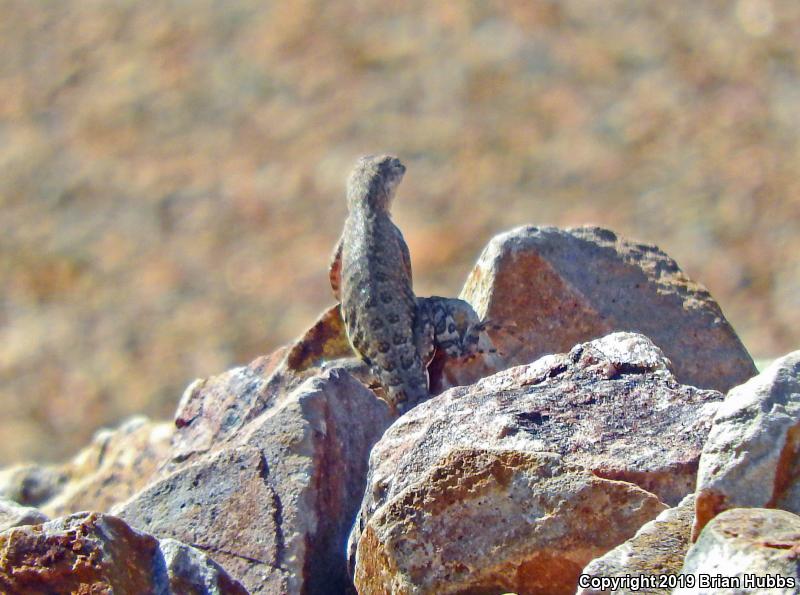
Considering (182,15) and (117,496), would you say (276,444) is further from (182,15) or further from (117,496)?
(182,15)

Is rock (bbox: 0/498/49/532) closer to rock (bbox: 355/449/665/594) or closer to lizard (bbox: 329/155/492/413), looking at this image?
rock (bbox: 355/449/665/594)

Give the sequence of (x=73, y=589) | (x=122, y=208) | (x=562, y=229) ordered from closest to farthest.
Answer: (x=73, y=589) < (x=562, y=229) < (x=122, y=208)

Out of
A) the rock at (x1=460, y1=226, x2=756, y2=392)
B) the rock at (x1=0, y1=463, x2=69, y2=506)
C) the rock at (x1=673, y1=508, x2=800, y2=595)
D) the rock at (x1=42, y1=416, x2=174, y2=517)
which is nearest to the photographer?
the rock at (x1=673, y1=508, x2=800, y2=595)

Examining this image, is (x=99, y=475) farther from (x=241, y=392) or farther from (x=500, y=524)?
(x=500, y=524)

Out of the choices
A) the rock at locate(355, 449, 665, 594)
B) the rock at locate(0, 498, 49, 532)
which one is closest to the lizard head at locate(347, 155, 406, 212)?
the rock at locate(0, 498, 49, 532)

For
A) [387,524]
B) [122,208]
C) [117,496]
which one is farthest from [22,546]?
[122,208]

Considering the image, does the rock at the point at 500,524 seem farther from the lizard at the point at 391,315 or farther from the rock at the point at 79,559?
the lizard at the point at 391,315

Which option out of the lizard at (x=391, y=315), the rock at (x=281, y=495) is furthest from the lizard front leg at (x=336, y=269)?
the rock at (x=281, y=495)
